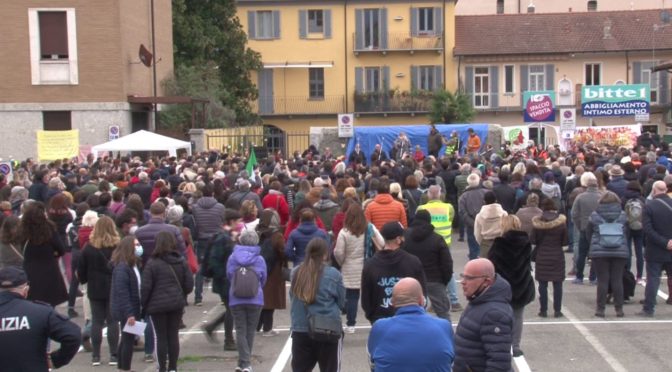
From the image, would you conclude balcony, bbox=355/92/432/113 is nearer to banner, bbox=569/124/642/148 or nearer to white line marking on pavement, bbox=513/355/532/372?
banner, bbox=569/124/642/148

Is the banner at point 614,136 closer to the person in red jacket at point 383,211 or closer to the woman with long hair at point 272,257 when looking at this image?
the person in red jacket at point 383,211

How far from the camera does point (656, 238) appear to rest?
11.9 metres

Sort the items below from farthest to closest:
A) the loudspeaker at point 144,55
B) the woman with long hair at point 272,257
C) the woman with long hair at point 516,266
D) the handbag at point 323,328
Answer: the loudspeaker at point 144,55, the woman with long hair at point 272,257, the woman with long hair at point 516,266, the handbag at point 323,328

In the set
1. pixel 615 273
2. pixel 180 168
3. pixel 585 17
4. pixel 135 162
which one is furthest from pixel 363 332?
pixel 585 17

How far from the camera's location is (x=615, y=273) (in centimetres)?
1199

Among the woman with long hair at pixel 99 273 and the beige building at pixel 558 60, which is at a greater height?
the beige building at pixel 558 60

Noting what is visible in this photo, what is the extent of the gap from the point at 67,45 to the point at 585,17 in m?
30.7

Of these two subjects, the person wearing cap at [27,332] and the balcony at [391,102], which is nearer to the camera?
the person wearing cap at [27,332]

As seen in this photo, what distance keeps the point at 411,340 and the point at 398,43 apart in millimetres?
46295

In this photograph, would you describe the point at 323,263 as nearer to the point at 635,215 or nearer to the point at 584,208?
the point at 635,215

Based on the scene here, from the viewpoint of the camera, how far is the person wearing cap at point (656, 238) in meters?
11.9

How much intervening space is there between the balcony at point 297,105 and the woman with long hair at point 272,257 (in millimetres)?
40753

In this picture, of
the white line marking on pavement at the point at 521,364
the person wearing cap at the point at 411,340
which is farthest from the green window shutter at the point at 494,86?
the person wearing cap at the point at 411,340

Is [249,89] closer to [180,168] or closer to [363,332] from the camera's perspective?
[180,168]
